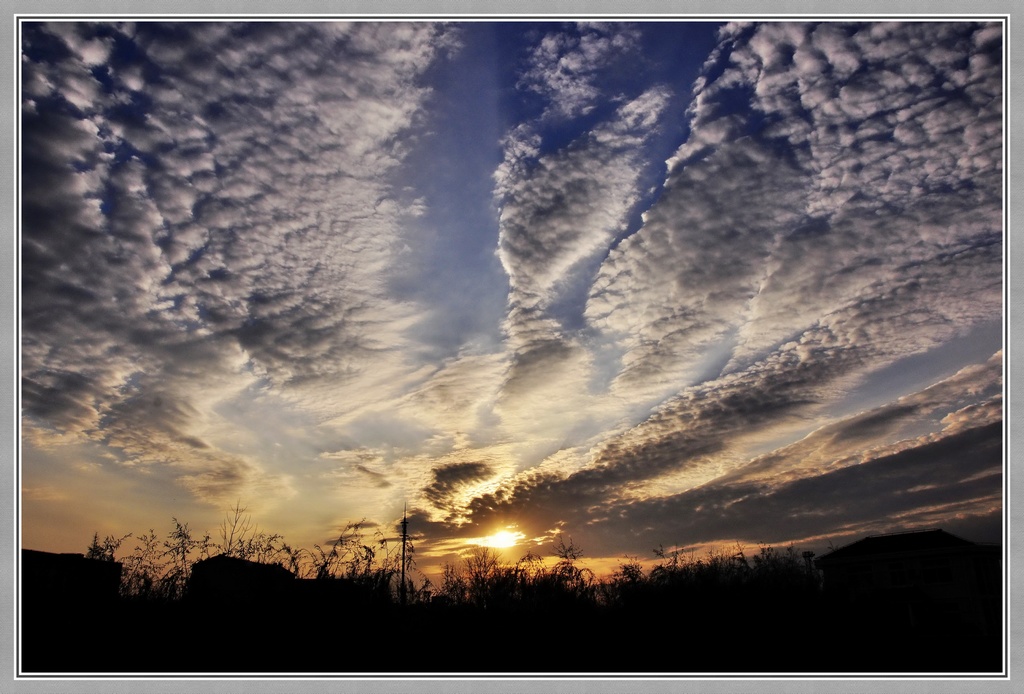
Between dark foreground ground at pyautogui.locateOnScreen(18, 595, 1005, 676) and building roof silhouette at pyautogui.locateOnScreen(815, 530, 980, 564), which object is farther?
building roof silhouette at pyautogui.locateOnScreen(815, 530, 980, 564)

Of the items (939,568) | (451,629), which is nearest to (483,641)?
(451,629)

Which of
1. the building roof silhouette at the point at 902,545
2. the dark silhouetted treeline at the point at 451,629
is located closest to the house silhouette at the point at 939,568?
the building roof silhouette at the point at 902,545

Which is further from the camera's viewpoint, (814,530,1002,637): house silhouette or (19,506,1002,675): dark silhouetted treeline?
(814,530,1002,637): house silhouette

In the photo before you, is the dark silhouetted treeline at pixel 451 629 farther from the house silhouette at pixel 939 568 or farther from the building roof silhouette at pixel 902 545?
the building roof silhouette at pixel 902 545

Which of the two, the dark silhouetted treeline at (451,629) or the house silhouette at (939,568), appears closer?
the dark silhouetted treeline at (451,629)

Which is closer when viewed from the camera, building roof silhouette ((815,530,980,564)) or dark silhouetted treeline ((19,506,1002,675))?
dark silhouetted treeline ((19,506,1002,675))

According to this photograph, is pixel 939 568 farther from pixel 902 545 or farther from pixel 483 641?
pixel 483 641

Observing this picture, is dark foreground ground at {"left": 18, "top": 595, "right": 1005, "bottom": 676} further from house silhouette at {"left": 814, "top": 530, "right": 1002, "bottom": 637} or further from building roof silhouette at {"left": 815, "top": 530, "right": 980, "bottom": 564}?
building roof silhouette at {"left": 815, "top": 530, "right": 980, "bottom": 564}

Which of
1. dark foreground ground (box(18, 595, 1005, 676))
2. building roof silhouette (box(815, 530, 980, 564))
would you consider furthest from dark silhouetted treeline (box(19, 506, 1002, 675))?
building roof silhouette (box(815, 530, 980, 564))

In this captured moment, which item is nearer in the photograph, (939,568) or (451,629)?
(451,629)

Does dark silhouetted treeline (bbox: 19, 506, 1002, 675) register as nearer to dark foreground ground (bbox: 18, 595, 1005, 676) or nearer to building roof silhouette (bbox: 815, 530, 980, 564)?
dark foreground ground (bbox: 18, 595, 1005, 676)

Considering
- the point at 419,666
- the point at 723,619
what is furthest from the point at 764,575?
the point at 419,666

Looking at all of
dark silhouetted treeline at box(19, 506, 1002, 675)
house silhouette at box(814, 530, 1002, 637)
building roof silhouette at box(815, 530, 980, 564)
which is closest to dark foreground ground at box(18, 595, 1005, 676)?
dark silhouetted treeline at box(19, 506, 1002, 675)

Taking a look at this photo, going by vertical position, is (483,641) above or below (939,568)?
below
